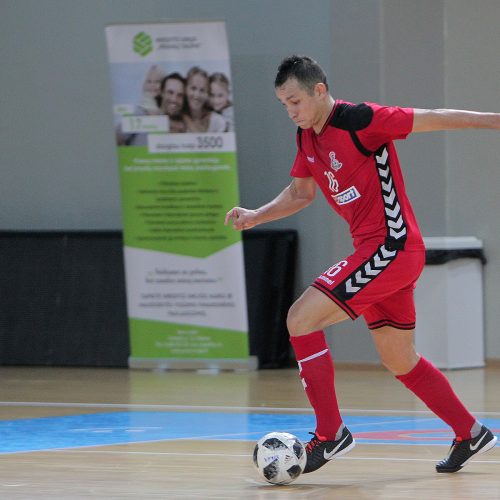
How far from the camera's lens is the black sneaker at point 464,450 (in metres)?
4.77

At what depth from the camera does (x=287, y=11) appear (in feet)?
33.4

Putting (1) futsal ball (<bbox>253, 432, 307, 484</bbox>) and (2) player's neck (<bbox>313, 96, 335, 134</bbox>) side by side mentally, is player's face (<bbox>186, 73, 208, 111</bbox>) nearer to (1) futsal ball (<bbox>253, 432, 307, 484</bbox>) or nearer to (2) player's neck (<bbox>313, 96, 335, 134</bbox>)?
(2) player's neck (<bbox>313, 96, 335, 134</bbox>)

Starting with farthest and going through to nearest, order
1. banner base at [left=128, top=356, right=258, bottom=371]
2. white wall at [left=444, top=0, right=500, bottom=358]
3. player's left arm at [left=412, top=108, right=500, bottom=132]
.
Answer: white wall at [left=444, top=0, right=500, bottom=358]
banner base at [left=128, top=356, right=258, bottom=371]
player's left arm at [left=412, top=108, right=500, bottom=132]

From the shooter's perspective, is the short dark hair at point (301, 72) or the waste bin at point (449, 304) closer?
the short dark hair at point (301, 72)

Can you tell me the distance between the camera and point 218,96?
30.9ft

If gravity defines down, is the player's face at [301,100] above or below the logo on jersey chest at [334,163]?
above

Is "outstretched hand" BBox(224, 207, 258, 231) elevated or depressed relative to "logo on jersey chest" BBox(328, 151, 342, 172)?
depressed

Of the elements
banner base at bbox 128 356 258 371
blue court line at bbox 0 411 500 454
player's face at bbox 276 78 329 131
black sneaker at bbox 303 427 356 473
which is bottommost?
banner base at bbox 128 356 258 371

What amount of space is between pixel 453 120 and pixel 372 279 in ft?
2.09

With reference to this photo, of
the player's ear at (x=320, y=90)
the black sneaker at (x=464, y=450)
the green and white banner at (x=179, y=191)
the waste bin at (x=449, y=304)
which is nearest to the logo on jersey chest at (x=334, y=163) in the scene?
the player's ear at (x=320, y=90)

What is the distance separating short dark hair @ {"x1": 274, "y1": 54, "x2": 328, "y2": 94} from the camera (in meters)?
4.59

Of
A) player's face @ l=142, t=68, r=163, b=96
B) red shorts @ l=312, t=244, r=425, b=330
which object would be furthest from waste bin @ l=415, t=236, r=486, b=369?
red shorts @ l=312, t=244, r=425, b=330

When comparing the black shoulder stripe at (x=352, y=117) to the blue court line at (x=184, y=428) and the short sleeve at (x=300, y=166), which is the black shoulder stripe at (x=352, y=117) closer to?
the short sleeve at (x=300, y=166)

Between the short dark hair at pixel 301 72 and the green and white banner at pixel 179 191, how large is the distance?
479cm
